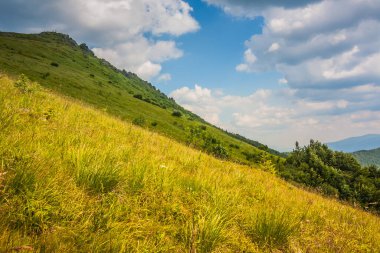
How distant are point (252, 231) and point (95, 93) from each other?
71.7 meters

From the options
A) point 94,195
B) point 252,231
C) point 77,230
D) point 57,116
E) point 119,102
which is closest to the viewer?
point 77,230

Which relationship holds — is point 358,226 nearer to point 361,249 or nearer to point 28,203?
point 361,249

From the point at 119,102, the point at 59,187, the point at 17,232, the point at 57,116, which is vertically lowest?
the point at 17,232

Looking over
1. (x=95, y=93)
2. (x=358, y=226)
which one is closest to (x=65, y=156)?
(x=358, y=226)

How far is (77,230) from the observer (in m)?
3.31

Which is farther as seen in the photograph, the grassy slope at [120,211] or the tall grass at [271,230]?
the tall grass at [271,230]

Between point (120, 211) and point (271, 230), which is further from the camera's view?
point (271, 230)

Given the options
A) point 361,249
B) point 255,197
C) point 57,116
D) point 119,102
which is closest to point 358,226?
point 361,249

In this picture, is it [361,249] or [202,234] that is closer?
[202,234]

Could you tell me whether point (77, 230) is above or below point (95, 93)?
below

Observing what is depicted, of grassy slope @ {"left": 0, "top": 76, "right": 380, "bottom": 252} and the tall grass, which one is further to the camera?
the tall grass

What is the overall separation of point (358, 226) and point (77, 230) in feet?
23.5

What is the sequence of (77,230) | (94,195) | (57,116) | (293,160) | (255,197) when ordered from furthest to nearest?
1. (293,160)
2. (57,116)
3. (255,197)
4. (94,195)
5. (77,230)

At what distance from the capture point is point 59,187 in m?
3.94
